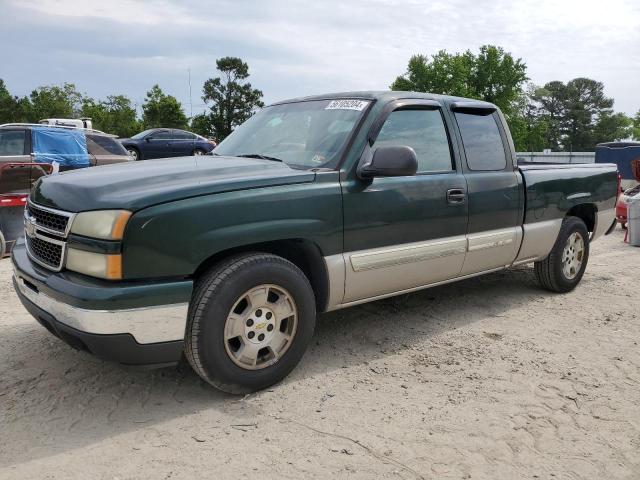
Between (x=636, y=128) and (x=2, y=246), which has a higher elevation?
(x=636, y=128)

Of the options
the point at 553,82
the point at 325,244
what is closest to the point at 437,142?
the point at 325,244

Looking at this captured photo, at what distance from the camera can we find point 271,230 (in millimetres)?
3189

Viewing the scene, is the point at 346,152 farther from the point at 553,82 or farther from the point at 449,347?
the point at 553,82

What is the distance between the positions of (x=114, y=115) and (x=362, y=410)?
2184 inches

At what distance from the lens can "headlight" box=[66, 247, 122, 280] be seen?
2740 millimetres

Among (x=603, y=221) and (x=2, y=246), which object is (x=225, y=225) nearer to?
(x=603, y=221)

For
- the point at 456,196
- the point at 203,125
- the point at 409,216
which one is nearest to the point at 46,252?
the point at 409,216

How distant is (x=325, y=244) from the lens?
11.3 feet

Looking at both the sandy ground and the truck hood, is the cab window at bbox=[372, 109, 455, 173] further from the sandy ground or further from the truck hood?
the sandy ground

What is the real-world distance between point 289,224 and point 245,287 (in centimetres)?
47

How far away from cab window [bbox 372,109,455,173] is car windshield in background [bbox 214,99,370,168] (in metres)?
0.25

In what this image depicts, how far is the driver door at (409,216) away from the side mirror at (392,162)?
0.17 metres

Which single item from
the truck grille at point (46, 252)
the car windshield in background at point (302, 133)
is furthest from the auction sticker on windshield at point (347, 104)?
the truck grille at point (46, 252)

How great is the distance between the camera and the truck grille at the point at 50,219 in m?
2.97
